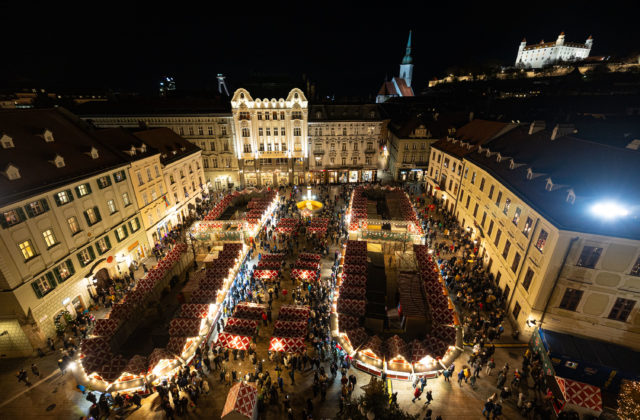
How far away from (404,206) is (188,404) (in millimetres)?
31242

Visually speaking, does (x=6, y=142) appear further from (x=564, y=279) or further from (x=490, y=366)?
(x=564, y=279)

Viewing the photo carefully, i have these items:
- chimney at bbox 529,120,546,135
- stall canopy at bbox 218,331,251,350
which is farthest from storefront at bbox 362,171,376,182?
stall canopy at bbox 218,331,251,350

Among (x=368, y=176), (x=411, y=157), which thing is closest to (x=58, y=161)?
(x=368, y=176)

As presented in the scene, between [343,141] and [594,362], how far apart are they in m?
45.7

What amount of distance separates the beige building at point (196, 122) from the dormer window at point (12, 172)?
3092cm

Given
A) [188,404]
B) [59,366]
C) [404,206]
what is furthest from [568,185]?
[59,366]

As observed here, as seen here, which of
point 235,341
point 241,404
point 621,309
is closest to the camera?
point 241,404

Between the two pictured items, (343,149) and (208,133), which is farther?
(343,149)

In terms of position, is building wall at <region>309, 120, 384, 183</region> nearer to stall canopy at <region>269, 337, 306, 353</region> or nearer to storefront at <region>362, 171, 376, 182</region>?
storefront at <region>362, 171, 376, 182</region>

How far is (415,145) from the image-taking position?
5325cm

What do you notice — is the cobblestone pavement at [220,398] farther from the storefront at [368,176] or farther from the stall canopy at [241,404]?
the storefront at [368,176]

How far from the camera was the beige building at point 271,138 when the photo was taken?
49969 millimetres

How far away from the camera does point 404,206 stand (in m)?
37.9

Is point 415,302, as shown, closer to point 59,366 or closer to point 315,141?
point 59,366
